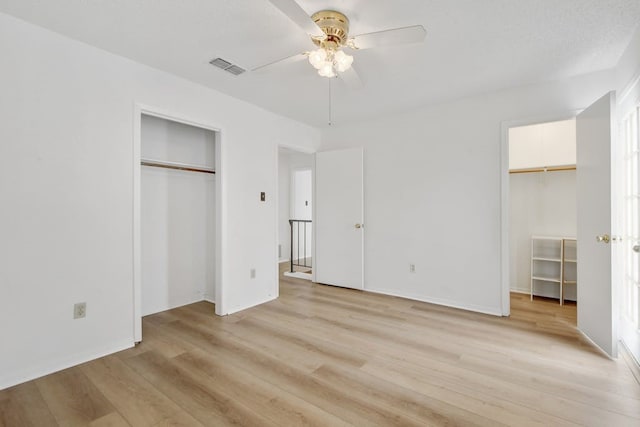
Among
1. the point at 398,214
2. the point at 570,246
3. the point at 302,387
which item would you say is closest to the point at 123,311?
the point at 302,387

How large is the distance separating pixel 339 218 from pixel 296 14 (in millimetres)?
3174

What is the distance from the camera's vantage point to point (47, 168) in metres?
2.18

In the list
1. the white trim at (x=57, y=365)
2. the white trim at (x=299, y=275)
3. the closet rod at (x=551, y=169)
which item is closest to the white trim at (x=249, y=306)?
the white trim at (x=57, y=365)

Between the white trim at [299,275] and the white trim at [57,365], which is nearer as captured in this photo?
the white trim at [57,365]

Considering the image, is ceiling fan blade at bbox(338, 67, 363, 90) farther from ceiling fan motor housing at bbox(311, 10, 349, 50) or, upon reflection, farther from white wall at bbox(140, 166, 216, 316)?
white wall at bbox(140, 166, 216, 316)

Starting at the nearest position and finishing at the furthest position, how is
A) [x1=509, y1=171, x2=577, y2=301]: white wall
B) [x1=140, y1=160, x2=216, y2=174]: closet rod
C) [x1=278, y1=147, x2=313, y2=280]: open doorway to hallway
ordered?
[x1=140, y1=160, x2=216, y2=174]: closet rod, [x1=509, y1=171, x2=577, y2=301]: white wall, [x1=278, y1=147, x2=313, y2=280]: open doorway to hallway

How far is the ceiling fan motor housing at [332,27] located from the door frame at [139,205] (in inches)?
65.7

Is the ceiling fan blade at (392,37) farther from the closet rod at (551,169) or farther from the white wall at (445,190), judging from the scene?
the closet rod at (551,169)

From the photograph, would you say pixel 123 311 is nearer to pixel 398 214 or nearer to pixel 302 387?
pixel 302 387

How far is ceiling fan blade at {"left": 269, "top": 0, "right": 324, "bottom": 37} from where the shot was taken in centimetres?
153

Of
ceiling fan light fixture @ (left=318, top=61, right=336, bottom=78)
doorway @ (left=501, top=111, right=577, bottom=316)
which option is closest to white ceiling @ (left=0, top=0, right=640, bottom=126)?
ceiling fan light fixture @ (left=318, top=61, right=336, bottom=78)

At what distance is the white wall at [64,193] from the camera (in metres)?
2.04

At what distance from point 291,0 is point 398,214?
300cm

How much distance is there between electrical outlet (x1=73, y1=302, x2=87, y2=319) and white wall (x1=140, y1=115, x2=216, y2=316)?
1011mm
